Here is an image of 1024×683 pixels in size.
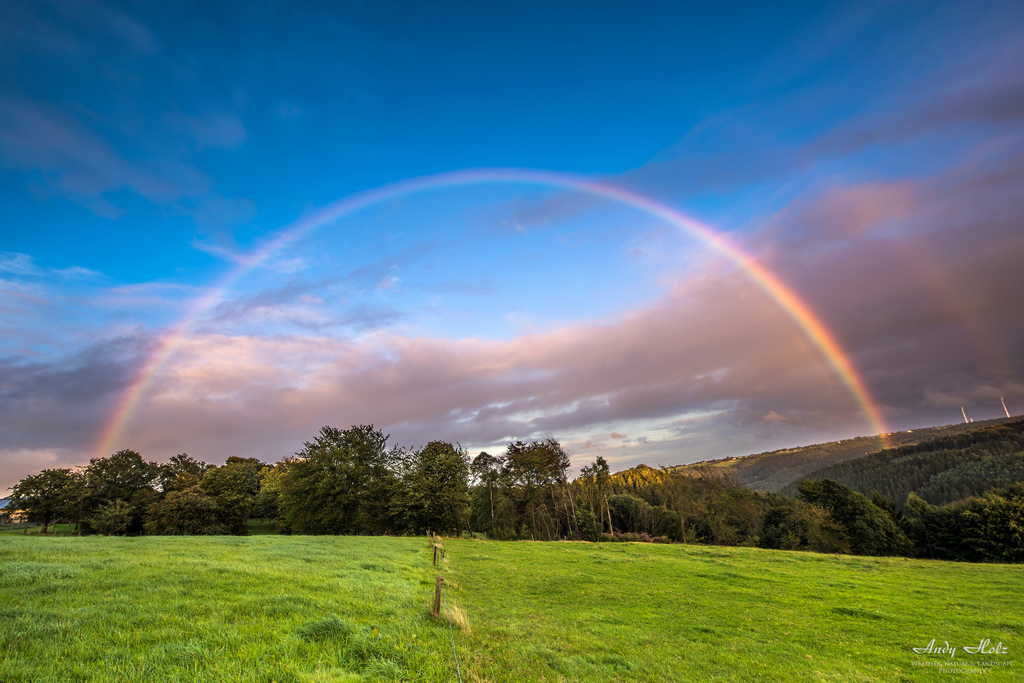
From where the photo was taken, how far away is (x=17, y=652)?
612cm

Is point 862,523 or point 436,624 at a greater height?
point 436,624

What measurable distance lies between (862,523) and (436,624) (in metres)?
76.6

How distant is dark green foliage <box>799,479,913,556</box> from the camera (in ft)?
194

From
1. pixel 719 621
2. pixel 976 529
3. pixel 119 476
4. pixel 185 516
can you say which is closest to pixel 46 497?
pixel 119 476

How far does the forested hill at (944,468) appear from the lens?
120125mm

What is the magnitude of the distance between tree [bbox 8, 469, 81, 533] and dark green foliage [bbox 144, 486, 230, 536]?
61.3ft

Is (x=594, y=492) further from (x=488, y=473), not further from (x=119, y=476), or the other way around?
(x=119, y=476)

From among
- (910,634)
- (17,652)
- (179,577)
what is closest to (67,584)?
(179,577)

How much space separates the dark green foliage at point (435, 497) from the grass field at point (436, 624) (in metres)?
37.4

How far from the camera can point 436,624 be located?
33.6 feet

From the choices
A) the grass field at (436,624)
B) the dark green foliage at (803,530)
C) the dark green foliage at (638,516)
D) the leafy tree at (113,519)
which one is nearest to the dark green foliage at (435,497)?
the dark green foliage at (638,516)

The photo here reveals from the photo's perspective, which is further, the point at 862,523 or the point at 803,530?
the point at 803,530

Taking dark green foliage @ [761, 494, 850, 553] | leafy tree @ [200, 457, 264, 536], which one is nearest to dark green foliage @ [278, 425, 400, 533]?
leafy tree @ [200, 457, 264, 536]

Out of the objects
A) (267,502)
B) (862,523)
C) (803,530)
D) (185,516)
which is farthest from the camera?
(267,502)
